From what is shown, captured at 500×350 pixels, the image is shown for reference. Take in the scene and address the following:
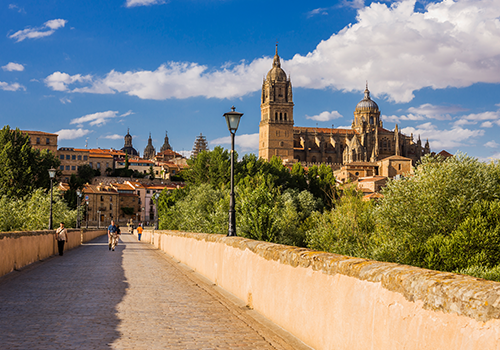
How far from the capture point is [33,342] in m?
5.98

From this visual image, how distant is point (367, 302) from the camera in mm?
4566

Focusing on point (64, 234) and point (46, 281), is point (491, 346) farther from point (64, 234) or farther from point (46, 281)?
point (64, 234)

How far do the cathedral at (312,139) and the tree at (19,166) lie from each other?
320 feet

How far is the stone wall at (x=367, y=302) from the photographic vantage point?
10.6 ft

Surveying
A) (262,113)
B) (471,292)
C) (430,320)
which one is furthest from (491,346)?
(262,113)

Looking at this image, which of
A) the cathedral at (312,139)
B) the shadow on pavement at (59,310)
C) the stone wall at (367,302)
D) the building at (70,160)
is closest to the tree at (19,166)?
the shadow on pavement at (59,310)

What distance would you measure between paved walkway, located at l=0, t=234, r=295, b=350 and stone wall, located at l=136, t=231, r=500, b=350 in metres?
0.50

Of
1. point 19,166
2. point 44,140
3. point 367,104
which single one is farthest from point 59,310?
point 367,104

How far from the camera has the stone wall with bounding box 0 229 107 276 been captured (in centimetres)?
1354

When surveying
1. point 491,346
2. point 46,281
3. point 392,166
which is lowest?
point 46,281

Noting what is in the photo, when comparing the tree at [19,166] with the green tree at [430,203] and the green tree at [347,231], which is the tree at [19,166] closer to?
the green tree at [347,231]

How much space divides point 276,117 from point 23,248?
509 feet

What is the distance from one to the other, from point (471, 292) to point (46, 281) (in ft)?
38.1

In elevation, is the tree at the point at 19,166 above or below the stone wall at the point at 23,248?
above
